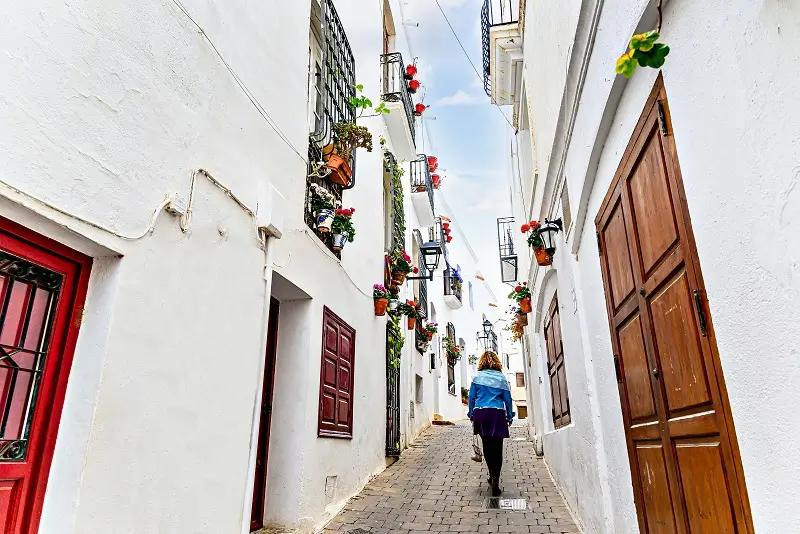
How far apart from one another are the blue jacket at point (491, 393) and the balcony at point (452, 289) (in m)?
11.4

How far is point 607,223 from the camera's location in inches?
137

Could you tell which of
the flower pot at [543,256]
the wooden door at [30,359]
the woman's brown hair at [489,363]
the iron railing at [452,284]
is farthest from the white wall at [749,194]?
the iron railing at [452,284]

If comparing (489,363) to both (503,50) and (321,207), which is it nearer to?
(321,207)

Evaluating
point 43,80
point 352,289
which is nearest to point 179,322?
point 43,80

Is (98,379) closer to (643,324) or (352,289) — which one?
(643,324)

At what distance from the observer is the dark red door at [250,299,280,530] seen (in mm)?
4859

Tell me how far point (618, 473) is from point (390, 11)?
1033cm

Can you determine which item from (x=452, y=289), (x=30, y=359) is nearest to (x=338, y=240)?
(x=30, y=359)

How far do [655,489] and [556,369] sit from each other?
4052 mm

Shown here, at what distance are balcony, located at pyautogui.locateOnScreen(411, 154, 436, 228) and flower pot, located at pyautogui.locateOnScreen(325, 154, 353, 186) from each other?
7.56 m

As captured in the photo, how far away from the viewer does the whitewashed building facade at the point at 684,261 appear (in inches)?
58.7

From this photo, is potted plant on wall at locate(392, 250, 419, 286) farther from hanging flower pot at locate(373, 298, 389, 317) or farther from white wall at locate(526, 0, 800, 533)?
white wall at locate(526, 0, 800, 533)

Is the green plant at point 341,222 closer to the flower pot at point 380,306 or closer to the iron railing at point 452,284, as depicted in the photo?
the flower pot at point 380,306

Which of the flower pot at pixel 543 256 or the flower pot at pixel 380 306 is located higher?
the flower pot at pixel 380 306
